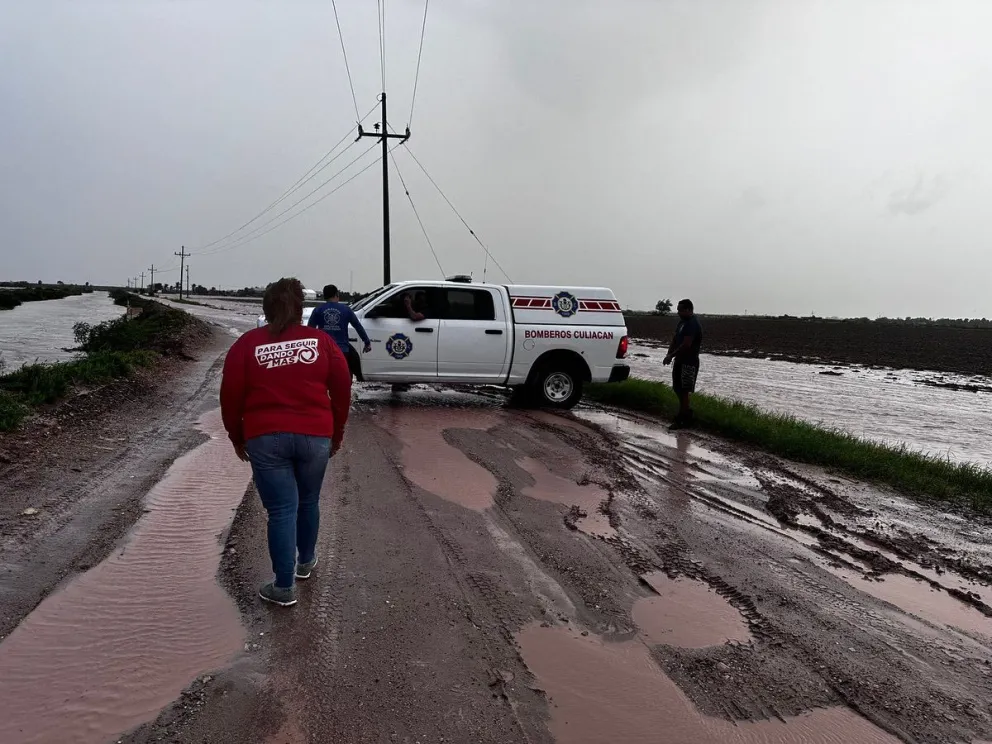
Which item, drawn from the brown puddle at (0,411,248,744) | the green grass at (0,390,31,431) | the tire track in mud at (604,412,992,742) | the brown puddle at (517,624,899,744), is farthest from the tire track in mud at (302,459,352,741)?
the green grass at (0,390,31,431)

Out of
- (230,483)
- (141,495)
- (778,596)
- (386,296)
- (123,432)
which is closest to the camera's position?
(778,596)

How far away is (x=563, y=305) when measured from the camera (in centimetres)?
1140

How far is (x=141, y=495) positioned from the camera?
586 cm

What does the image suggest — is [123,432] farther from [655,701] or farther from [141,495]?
[655,701]

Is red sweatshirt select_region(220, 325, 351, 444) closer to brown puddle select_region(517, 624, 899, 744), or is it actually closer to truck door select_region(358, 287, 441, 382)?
brown puddle select_region(517, 624, 899, 744)

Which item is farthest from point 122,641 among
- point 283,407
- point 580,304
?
point 580,304

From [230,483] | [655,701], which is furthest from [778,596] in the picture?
[230,483]

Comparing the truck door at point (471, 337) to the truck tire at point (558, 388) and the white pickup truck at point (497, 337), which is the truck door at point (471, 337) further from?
the truck tire at point (558, 388)

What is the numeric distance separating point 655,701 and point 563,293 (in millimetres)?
8697

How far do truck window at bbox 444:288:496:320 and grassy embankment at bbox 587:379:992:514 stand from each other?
11.2 feet

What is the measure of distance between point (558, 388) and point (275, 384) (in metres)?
8.12

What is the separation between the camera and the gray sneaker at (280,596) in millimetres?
3871

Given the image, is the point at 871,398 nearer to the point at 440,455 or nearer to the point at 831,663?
the point at 440,455

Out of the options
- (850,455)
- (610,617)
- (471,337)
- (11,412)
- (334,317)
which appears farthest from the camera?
(471,337)
